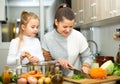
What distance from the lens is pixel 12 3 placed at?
3.90 meters

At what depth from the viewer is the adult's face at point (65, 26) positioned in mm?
1722

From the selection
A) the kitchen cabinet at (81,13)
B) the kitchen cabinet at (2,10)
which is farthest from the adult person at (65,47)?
the kitchen cabinet at (2,10)

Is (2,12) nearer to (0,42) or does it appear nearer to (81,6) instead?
(0,42)

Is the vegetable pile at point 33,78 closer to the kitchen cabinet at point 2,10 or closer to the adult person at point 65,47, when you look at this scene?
the adult person at point 65,47

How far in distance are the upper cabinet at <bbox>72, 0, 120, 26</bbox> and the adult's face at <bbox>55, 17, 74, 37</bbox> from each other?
24.0 inches

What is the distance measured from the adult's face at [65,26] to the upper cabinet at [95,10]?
61 centimetres

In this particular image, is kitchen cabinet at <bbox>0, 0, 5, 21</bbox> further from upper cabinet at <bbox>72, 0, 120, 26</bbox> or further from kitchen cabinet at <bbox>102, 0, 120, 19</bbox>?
kitchen cabinet at <bbox>102, 0, 120, 19</bbox>

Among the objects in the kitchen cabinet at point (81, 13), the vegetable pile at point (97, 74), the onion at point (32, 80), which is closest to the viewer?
the onion at point (32, 80)

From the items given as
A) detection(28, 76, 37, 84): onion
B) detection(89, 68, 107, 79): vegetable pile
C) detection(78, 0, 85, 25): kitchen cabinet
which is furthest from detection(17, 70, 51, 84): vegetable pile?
detection(78, 0, 85, 25): kitchen cabinet

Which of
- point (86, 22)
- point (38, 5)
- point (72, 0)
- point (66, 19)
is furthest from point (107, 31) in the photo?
point (66, 19)

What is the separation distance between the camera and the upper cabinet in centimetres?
228

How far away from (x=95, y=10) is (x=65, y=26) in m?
1.12

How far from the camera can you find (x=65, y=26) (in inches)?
68.6

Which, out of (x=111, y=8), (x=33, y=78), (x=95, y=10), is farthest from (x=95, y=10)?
(x=33, y=78)
